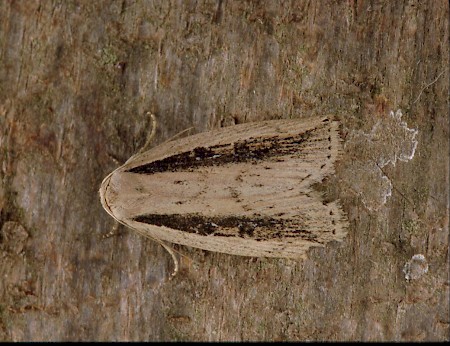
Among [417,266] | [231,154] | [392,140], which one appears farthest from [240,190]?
[417,266]

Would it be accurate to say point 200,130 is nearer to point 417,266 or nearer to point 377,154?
point 377,154

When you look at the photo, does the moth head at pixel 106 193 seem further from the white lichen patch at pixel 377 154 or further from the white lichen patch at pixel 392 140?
the white lichen patch at pixel 392 140

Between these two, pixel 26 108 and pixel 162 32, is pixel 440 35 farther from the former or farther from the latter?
pixel 26 108

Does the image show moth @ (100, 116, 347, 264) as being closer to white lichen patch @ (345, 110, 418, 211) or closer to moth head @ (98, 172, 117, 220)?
moth head @ (98, 172, 117, 220)

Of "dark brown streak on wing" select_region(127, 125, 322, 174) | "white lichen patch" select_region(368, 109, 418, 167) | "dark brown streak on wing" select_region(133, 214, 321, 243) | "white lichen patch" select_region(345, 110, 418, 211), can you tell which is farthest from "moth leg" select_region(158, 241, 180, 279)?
"white lichen patch" select_region(368, 109, 418, 167)

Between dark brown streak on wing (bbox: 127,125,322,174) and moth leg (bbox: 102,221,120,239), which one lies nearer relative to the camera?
dark brown streak on wing (bbox: 127,125,322,174)

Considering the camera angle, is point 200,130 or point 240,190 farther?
point 200,130
